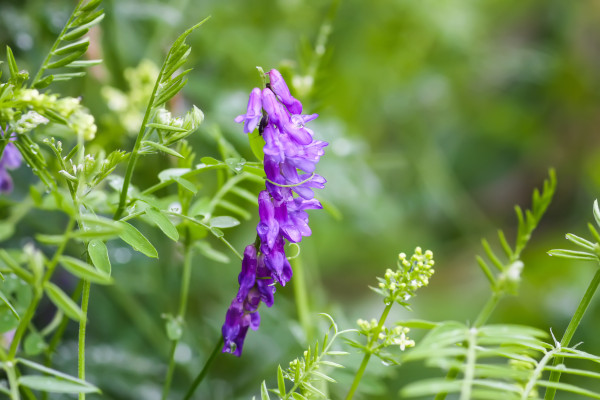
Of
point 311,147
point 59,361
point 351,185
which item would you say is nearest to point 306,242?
point 351,185

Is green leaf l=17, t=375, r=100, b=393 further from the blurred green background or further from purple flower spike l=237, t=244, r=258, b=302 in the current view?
the blurred green background

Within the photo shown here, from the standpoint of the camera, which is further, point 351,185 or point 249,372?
point 351,185

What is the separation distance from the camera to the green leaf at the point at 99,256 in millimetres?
533

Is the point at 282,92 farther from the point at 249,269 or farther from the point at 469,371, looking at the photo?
the point at 469,371

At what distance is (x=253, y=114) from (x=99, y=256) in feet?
0.60

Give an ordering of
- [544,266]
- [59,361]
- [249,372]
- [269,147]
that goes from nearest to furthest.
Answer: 1. [269,147]
2. [59,361]
3. [249,372]
4. [544,266]

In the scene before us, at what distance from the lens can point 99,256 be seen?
21.2 inches

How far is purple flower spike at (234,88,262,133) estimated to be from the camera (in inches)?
21.5

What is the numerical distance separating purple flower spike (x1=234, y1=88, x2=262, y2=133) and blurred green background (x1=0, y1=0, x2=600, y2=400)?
7.5 inches

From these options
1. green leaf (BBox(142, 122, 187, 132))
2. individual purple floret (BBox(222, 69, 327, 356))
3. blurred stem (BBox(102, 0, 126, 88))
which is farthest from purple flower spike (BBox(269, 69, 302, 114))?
blurred stem (BBox(102, 0, 126, 88))

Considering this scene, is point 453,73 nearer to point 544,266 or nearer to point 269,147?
point 544,266

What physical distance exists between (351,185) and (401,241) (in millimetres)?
650

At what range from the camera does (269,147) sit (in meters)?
0.54

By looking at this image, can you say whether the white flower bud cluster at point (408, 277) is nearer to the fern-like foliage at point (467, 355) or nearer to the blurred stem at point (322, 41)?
the fern-like foliage at point (467, 355)
